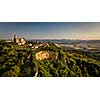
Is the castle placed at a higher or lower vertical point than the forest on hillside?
higher

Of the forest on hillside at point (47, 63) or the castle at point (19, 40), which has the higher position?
the castle at point (19, 40)

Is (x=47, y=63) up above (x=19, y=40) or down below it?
below
